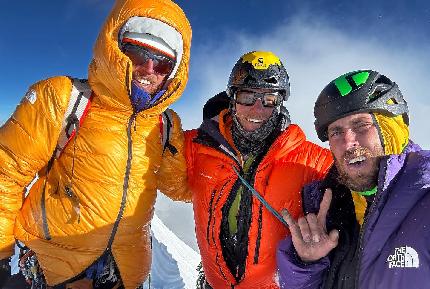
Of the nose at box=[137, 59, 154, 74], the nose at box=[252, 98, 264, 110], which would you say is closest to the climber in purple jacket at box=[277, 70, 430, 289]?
the nose at box=[252, 98, 264, 110]

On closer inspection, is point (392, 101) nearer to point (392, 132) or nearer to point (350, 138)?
point (392, 132)

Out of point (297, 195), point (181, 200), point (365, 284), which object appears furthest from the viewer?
point (181, 200)

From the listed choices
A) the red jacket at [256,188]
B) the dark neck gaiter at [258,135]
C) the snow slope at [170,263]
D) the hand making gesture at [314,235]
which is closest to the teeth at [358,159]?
the hand making gesture at [314,235]

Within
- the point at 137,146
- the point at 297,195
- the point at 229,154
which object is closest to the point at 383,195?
the point at 297,195

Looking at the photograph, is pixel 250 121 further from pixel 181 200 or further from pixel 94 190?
pixel 94 190

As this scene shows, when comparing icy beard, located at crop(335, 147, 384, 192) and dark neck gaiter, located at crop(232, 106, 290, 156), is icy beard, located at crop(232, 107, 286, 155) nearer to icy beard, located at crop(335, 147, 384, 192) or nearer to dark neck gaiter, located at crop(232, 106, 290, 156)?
dark neck gaiter, located at crop(232, 106, 290, 156)

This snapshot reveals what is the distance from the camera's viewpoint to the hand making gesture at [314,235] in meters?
3.20

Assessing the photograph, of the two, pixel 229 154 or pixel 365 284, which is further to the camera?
pixel 229 154

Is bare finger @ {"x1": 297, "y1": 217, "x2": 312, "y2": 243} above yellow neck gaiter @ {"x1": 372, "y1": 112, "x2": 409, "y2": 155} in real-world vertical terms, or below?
below

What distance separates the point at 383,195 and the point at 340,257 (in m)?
0.72

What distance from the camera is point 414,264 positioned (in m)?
2.51

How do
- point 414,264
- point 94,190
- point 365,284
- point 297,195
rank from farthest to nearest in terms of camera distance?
point 297,195, point 94,190, point 365,284, point 414,264

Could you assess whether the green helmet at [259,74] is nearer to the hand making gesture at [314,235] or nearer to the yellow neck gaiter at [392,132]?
the yellow neck gaiter at [392,132]

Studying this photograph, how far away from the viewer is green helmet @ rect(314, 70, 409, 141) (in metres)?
3.46
